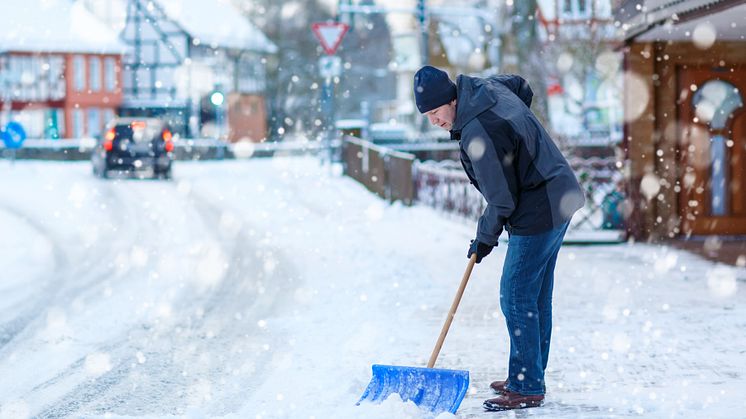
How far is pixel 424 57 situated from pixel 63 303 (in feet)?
59.9

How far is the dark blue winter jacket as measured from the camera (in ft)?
16.3

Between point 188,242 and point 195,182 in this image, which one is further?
point 195,182

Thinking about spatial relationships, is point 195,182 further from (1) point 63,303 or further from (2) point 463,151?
(2) point 463,151

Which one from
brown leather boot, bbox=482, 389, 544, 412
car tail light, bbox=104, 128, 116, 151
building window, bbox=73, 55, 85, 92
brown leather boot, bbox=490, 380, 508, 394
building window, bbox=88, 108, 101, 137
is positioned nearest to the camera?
brown leather boot, bbox=482, 389, 544, 412

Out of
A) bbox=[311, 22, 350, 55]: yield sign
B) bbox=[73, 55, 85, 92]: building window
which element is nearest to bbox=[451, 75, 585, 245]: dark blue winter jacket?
bbox=[311, 22, 350, 55]: yield sign

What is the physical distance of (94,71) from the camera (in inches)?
2089

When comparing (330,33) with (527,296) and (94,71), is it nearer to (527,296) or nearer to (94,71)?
(527,296)

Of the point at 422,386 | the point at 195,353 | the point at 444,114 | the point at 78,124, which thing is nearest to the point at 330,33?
the point at 195,353

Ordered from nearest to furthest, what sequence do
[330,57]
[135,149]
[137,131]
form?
[330,57] < [135,149] < [137,131]

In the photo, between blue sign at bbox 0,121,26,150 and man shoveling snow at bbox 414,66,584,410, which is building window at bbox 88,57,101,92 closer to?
blue sign at bbox 0,121,26,150

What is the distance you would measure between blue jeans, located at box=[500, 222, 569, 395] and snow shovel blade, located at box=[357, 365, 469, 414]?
1.20 ft

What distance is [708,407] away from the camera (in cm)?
519

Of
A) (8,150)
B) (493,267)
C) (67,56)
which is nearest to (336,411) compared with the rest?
(493,267)

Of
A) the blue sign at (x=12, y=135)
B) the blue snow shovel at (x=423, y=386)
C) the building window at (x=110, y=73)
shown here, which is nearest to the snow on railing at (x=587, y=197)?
the blue snow shovel at (x=423, y=386)
